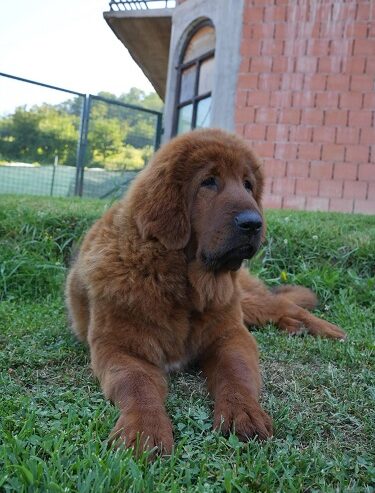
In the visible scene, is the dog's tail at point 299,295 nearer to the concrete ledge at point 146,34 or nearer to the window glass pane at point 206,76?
the window glass pane at point 206,76

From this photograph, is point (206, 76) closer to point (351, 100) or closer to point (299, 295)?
point (351, 100)

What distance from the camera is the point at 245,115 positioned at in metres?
8.54

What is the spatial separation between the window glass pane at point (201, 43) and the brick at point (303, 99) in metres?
2.53

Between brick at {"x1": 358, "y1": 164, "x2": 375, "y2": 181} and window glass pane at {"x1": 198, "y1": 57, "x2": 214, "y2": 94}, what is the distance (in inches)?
140

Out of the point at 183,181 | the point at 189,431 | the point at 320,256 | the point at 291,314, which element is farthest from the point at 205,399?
the point at 320,256

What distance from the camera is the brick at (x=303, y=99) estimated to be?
26.6 feet

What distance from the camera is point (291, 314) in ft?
12.0

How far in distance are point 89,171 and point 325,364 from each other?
9.31 m

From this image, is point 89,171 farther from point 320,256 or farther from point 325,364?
point 325,364

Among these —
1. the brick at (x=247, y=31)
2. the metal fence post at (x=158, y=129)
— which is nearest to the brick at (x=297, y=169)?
the brick at (x=247, y=31)

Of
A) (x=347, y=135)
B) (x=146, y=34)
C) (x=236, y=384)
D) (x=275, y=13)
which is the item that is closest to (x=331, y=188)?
(x=347, y=135)

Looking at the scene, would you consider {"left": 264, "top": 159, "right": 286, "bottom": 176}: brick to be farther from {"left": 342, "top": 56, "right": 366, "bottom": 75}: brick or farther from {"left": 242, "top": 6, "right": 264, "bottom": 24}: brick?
{"left": 242, "top": 6, "right": 264, "bottom": 24}: brick

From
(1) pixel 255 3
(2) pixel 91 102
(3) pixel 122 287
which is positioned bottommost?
(3) pixel 122 287

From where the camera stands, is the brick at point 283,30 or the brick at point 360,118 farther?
the brick at point 283,30
